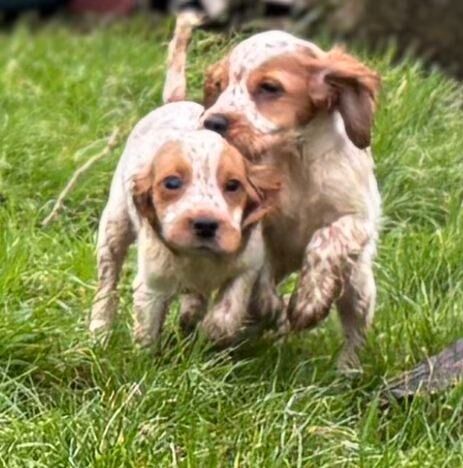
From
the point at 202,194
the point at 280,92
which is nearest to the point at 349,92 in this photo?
the point at 280,92

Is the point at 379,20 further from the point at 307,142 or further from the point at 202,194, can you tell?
the point at 202,194

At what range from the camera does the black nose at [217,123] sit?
646 centimetres

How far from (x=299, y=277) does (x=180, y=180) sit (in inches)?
24.0

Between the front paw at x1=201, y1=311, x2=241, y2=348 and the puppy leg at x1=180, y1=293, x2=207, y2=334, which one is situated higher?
the front paw at x1=201, y1=311, x2=241, y2=348

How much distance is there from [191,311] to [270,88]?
2.86ft

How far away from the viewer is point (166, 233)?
6.32 metres

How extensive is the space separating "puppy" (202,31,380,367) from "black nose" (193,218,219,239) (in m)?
0.35

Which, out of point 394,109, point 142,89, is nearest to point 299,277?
point 394,109

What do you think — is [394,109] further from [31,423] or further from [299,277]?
[31,423]

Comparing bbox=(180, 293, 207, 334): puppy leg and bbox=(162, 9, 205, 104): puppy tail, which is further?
bbox=(162, 9, 205, 104): puppy tail

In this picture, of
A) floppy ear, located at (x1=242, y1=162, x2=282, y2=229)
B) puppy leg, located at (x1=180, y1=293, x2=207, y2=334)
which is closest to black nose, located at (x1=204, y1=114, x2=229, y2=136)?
floppy ear, located at (x1=242, y1=162, x2=282, y2=229)

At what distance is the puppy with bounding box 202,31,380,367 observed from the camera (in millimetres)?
6520

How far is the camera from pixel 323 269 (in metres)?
6.60

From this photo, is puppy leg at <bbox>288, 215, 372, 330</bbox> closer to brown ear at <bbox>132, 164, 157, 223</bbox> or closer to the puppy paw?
the puppy paw
